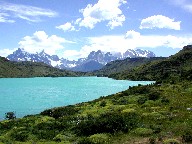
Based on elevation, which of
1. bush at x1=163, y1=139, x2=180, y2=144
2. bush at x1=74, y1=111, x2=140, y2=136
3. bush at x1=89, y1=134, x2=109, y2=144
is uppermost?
bush at x1=74, y1=111, x2=140, y2=136

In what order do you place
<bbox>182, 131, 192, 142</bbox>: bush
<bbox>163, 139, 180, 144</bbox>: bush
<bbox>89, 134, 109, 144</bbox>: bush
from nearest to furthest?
<bbox>163, 139, 180, 144</bbox>: bush
<bbox>182, 131, 192, 142</bbox>: bush
<bbox>89, 134, 109, 144</bbox>: bush

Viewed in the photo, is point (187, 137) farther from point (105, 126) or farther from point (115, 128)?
point (105, 126)

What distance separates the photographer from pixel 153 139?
24.6 meters

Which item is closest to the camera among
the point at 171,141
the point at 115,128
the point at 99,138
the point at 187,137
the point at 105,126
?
the point at 171,141

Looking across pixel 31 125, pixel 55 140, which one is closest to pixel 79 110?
pixel 31 125

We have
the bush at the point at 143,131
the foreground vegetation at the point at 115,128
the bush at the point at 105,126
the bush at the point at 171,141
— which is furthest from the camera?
the bush at the point at 105,126

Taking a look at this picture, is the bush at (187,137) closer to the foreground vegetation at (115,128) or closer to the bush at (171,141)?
the foreground vegetation at (115,128)

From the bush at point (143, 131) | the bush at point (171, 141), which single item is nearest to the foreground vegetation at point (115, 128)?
the bush at point (143, 131)

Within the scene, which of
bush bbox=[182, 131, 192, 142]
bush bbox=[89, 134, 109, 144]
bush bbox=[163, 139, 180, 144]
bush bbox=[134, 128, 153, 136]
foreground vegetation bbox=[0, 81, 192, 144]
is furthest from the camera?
bush bbox=[134, 128, 153, 136]

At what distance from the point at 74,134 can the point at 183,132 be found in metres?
9.35

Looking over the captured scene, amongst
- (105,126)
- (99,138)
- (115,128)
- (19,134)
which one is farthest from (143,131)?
(19,134)

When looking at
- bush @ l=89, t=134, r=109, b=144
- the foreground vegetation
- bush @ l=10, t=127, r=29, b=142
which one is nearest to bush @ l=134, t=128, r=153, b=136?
the foreground vegetation

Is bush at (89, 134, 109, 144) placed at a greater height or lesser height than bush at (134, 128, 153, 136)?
lesser

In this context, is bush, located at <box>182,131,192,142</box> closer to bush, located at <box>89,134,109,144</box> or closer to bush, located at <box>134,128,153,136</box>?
bush, located at <box>134,128,153,136</box>
